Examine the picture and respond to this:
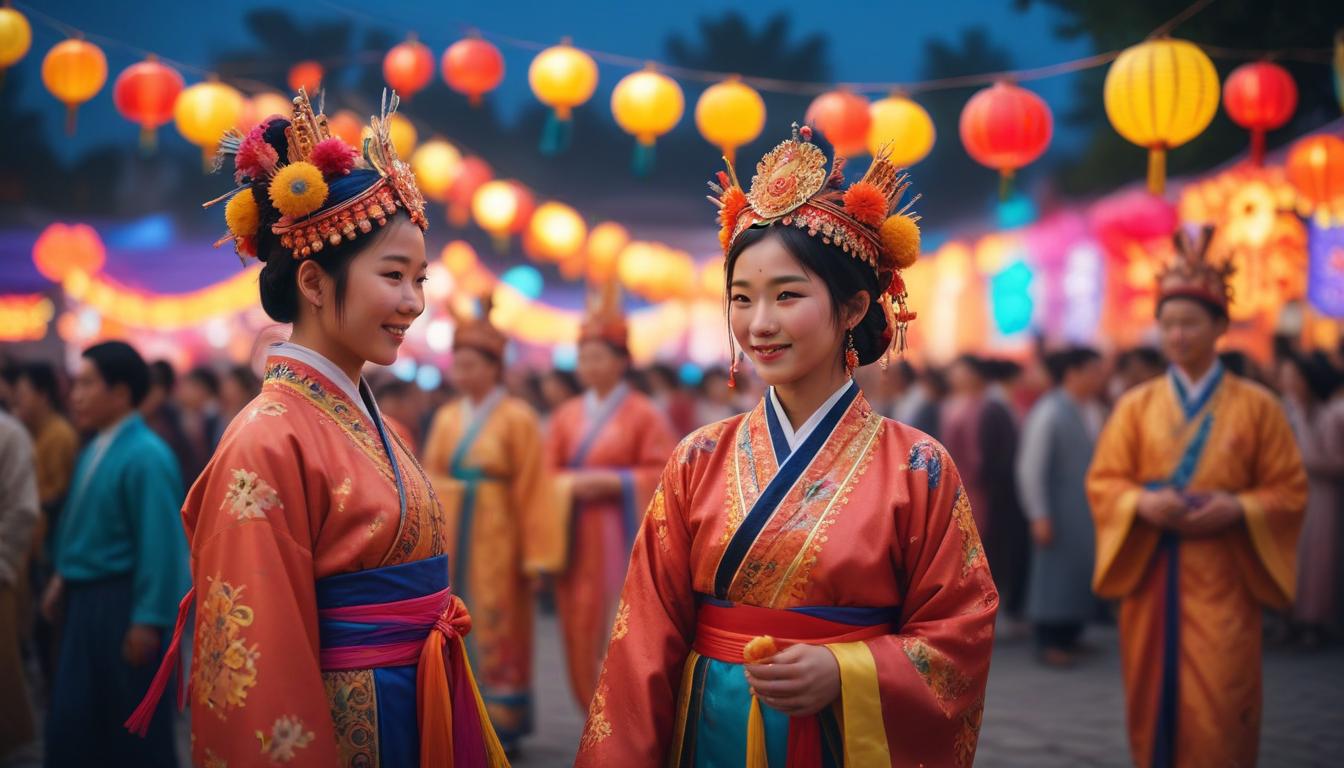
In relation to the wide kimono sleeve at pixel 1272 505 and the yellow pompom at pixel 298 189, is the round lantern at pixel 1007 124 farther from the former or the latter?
the yellow pompom at pixel 298 189

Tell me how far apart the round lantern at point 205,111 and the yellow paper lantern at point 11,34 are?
1207mm

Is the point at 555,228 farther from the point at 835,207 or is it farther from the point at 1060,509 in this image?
the point at 835,207

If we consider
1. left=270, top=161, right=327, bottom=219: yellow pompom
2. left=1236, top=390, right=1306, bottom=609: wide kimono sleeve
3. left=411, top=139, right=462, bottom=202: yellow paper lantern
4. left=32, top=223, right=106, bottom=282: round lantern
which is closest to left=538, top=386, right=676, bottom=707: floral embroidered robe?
left=1236, top=390, right=1306, bottom=609: wide kimono sleeve

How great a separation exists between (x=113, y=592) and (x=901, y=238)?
122 inches

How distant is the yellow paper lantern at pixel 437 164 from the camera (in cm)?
1052

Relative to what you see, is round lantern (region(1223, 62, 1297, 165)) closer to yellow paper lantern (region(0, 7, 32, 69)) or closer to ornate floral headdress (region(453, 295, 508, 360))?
ornate floral headdress (region(453, 295, 508, 360))

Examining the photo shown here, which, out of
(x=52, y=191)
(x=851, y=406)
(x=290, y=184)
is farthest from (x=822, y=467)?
(x=52, y=191)

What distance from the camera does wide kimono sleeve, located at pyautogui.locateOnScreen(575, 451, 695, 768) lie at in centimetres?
273

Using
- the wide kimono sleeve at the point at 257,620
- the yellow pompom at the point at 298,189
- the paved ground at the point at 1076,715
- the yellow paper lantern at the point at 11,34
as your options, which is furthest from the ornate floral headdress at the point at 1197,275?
the yellow paper lantern at the point at 11,34

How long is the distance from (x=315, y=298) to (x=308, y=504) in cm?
49

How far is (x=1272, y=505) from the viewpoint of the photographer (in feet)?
15.3

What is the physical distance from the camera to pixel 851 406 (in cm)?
294

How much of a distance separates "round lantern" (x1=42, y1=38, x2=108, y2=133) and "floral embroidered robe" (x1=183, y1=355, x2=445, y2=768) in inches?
224

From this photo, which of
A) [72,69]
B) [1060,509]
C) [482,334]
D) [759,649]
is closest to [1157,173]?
[1060,509]
